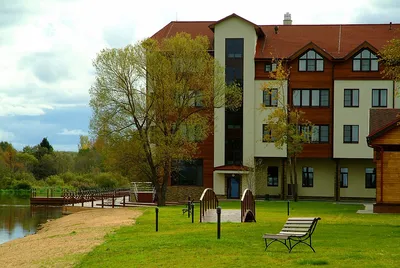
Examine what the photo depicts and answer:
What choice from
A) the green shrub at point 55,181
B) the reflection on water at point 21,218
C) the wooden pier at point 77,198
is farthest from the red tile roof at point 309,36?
the green shrub at point 55,181

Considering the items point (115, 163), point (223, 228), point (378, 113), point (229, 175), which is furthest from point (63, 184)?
point (223, 228)

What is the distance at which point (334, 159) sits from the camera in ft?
178

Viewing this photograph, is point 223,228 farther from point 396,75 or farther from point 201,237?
point 396,75

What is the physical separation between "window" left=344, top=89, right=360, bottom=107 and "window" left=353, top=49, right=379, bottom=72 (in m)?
1.66

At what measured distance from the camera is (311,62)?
53375mm

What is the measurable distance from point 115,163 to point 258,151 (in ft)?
43.9

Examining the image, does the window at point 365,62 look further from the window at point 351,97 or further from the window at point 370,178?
the window at point 370,178

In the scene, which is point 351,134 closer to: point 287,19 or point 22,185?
point 287,19

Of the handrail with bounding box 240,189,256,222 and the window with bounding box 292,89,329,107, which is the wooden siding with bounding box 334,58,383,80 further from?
the handrail with bounding box 240,189,256,222

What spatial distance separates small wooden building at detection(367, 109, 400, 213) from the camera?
36438 millimetres

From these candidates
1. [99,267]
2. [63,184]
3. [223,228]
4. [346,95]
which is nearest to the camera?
[99,267]

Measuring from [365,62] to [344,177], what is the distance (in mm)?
9274

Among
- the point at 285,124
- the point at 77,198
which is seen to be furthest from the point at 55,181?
the point at 285,124

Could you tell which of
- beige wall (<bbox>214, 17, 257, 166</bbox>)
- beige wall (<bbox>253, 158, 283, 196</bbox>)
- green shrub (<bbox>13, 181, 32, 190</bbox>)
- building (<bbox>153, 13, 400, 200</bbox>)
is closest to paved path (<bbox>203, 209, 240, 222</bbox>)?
building (<bbox>153, 13, 400, 200</bbox>)
